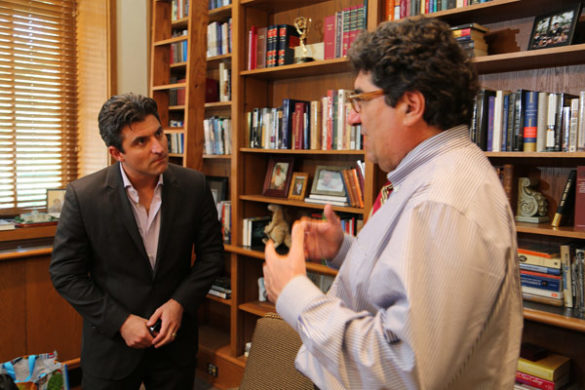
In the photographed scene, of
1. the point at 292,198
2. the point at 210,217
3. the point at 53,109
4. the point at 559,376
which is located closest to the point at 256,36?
the point at 292,198

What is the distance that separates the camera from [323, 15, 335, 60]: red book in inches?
103

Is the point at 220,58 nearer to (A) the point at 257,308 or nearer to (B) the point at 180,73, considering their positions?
(B) the point at 180,73

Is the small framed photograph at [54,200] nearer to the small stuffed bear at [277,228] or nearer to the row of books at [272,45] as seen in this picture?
the small stuffed bear at [277,228]

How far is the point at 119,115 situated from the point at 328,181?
1305 millimetres

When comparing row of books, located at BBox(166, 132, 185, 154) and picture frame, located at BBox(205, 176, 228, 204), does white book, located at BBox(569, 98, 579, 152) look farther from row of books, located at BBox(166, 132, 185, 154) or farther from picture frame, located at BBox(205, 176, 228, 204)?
row of books, located at BBox(166, 132, 185, 154)

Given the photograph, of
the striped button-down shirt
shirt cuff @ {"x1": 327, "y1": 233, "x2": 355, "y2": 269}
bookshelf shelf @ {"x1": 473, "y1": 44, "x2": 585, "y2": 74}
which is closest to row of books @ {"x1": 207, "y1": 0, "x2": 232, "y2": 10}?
bookshelf shelf @ {"x1": 473, "y1": 44, "x2": 585, "y2": 74}

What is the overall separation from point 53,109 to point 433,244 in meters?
3.43

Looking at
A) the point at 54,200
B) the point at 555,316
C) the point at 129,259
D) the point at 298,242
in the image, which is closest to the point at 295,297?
the point at 298,242

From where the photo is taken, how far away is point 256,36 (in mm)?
2965

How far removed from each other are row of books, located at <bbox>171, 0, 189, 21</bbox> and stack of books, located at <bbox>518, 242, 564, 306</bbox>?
287cm

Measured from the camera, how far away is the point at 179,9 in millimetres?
3627

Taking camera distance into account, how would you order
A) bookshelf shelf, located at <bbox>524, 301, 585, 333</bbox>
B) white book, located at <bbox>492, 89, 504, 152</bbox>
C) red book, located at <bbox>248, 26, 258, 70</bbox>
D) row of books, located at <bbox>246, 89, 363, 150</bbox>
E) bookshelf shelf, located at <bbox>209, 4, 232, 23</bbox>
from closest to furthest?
bookshelf shelf, located at <bbox>524, 301, 585, 333</bbox>
white book, located at <bbox>492, 89, 504, 152</bbox>
row of books, located at <bbox>246, 89, 363, 150</bbox>
red book, located at <bbox>248, 26, 258, 70</bbox>
bookshelf shelf, located at <bbox>209, 4, 232, 23</bbox>

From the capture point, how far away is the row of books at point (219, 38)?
3.34 meters

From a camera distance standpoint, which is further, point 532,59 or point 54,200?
point 54,200
